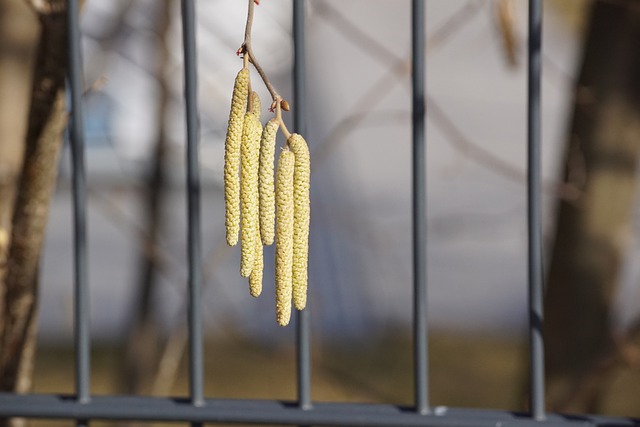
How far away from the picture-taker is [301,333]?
176 cm

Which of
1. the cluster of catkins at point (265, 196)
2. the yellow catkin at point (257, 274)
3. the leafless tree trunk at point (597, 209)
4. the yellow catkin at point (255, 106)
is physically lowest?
the yellow catkin at point (257, 274)

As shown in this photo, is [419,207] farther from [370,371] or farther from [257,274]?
[370,371]

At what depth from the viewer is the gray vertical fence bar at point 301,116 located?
171cm

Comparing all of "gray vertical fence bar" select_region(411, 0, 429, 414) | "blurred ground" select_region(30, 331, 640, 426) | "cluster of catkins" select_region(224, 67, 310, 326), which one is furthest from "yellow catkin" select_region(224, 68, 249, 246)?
"blurred ground" select_region(30, 331, 640, 426)

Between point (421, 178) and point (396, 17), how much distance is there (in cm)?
1318

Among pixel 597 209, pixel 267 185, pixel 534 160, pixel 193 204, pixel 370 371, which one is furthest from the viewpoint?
pixel 370 371

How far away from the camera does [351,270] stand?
8.25 m

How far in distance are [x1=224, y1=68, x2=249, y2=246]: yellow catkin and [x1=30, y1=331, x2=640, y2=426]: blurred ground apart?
14.5 feet

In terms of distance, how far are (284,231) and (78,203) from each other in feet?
2.00

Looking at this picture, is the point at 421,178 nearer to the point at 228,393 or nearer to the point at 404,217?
the point at 228,393

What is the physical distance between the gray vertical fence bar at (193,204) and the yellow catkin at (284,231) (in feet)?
1.35

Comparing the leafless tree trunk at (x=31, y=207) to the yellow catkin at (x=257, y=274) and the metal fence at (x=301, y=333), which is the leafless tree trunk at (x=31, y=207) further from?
the yellow catkin at (x=257, y=274)

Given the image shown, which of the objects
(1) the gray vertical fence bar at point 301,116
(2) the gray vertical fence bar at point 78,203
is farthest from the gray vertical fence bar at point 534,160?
(2) the gray vertical fence bar at point 78,203

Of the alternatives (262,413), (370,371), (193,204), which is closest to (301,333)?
(262,413)
